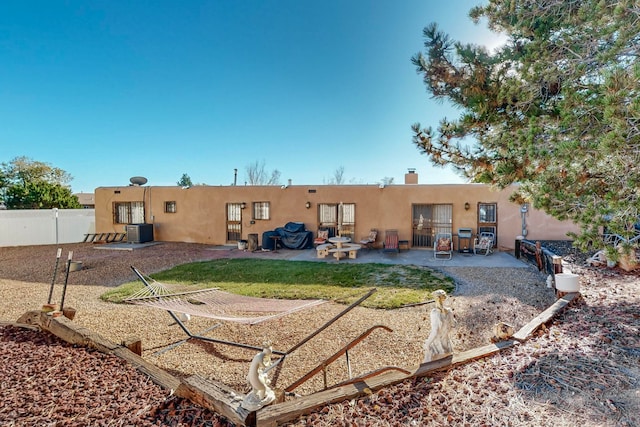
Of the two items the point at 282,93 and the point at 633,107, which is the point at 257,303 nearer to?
the point at 633,107

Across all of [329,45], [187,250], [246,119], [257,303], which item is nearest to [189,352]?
[257,303]

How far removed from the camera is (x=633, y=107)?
2.97 metres

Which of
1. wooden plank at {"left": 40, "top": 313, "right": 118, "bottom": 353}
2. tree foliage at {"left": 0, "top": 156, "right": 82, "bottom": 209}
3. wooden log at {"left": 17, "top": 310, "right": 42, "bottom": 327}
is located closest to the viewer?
wooden plank at {"left": 40, "top": 313, "right": 118, "bottom": 353}

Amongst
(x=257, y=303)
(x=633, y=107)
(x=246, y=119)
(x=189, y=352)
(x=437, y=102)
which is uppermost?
(x=246, y=119)

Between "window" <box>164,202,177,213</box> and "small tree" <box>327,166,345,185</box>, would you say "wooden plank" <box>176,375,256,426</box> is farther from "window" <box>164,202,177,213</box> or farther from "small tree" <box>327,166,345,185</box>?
"small tree" <box>327,166,345,185</box>

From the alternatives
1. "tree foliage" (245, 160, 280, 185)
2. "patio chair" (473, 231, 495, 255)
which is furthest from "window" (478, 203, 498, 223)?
"tree foliage" (245, 160, 280, 185)

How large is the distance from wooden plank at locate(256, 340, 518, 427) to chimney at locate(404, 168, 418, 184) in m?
12.0

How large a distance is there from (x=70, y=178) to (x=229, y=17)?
29653mm

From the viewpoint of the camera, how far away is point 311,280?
7.87m

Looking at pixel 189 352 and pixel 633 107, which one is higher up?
pixel 633 107

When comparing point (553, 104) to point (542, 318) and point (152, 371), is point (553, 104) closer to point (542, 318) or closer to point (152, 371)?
point (542, 318)

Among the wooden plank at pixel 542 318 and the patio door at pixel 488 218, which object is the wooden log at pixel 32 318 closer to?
the wooden plank at pixel 542 318

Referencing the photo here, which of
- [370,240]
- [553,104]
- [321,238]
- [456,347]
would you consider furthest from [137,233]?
[553,104]

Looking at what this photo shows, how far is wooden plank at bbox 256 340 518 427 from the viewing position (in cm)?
195
